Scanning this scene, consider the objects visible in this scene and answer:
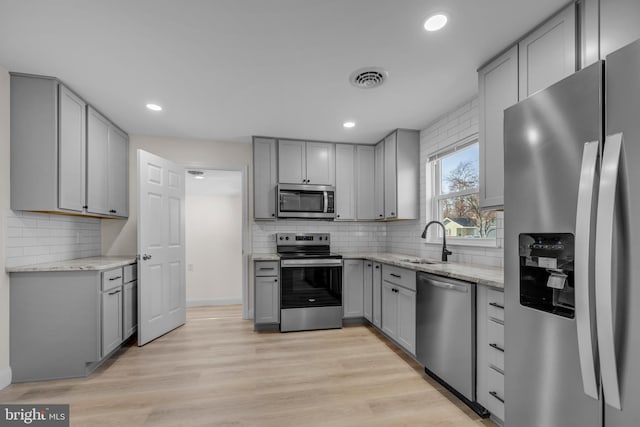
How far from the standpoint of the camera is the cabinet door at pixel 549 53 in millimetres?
1593

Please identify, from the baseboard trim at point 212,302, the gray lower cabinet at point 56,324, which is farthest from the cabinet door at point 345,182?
the gray lower cabinet at point 56,324

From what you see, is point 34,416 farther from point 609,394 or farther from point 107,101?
point 609,394

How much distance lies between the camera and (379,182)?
4.12 m

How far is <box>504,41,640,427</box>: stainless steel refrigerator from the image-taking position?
3.01 feet

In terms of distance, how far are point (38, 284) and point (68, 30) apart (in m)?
1.92

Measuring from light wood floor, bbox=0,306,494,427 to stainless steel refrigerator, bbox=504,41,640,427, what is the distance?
894mm

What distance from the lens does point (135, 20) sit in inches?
68.8

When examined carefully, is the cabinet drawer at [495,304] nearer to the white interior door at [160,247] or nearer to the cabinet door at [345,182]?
the cabinet door at [345,182]

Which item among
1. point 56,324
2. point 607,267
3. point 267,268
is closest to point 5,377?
point 56,324

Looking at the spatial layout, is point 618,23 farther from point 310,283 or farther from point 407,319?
point 310,283

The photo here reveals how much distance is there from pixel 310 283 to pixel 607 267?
9.86 ft

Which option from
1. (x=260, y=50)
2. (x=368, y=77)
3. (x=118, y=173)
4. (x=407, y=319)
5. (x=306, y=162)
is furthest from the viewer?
(x=306, y=162)

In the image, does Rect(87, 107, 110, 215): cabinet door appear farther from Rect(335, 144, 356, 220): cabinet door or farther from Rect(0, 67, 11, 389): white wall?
Rect(335, 144, 356, 220): cabinet door

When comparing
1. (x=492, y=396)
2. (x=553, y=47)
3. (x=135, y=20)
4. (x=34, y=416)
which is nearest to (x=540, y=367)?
(x=492, y=396)
